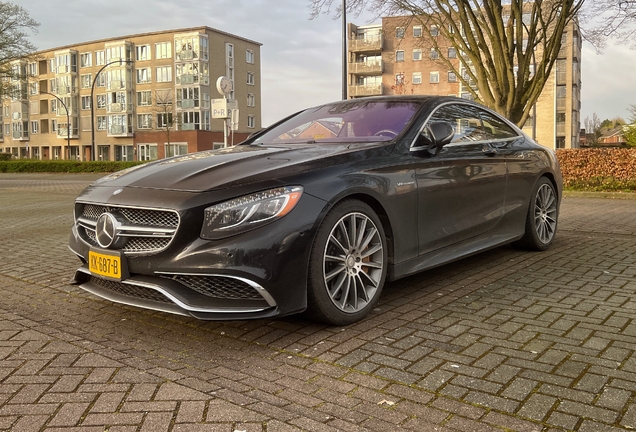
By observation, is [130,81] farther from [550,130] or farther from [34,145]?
[550,130]

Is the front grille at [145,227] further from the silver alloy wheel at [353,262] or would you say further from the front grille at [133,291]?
the silver alloy wheel at [353,262]

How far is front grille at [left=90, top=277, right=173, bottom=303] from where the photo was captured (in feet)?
11.3

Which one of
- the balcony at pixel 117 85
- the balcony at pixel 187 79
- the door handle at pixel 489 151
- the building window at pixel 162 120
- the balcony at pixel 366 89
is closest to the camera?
the door handle at pixel 489 151

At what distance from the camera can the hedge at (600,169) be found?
48.1 feet

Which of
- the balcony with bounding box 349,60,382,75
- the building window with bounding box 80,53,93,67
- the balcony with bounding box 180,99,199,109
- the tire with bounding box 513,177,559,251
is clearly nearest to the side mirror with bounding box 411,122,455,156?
the tire with bounding box 513,177,559,251

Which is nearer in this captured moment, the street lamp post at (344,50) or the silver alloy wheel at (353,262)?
the silver alloy wheel at (353,262)

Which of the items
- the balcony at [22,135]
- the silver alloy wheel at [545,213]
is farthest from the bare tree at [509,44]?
the balcony at [22,135]

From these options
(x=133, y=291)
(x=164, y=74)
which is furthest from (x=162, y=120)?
(x=133, y=291)

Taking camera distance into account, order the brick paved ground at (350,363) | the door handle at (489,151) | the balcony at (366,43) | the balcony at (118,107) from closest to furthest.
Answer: the brick paved ground at (350,363) < the door handle at (489,151) < the balcony at (118,107) < the balcony at (366,43)

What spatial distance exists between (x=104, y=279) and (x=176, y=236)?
2.21ft

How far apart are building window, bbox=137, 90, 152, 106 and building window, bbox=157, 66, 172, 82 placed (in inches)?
77.7

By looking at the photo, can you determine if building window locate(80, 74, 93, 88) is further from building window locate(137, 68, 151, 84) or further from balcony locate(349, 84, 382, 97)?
balcony locate(349, 84, 382, 97)

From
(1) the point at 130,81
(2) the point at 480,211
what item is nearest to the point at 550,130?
(1) the point at 130,81

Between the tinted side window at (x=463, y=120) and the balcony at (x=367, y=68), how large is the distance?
2506 inches
